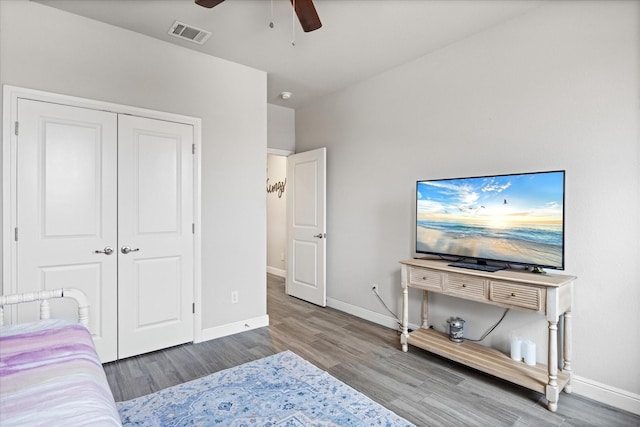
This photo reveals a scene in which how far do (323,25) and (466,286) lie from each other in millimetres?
2352

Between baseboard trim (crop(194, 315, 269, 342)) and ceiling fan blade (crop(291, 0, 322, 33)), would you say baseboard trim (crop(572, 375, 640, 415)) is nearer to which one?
baseboard trim (crop(194, 315, 269, 342))

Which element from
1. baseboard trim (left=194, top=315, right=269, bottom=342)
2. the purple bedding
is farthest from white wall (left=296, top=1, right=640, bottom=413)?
the purple bedding

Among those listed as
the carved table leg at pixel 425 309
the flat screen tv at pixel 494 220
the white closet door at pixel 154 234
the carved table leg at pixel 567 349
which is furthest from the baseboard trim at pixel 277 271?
the carved table leg at pixel 567 349

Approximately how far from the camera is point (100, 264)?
2.77 meters

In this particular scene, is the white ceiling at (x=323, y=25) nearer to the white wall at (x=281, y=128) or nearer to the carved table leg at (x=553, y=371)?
the white wall at (x=281, y=128)

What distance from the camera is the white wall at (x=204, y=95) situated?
2512mm

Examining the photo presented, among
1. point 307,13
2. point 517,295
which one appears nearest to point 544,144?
point 517,295

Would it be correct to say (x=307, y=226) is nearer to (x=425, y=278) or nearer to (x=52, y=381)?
(x=425, y=278)

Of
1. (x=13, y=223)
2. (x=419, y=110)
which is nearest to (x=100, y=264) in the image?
(x=13, y=223)

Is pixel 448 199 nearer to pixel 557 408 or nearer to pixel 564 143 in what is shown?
pixel 564 143

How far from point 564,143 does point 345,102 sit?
7.99 ft

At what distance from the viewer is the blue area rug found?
2025mm

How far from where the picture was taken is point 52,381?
1105 mm

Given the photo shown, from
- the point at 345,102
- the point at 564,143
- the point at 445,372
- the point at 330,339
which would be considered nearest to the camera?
the point at 564,143
